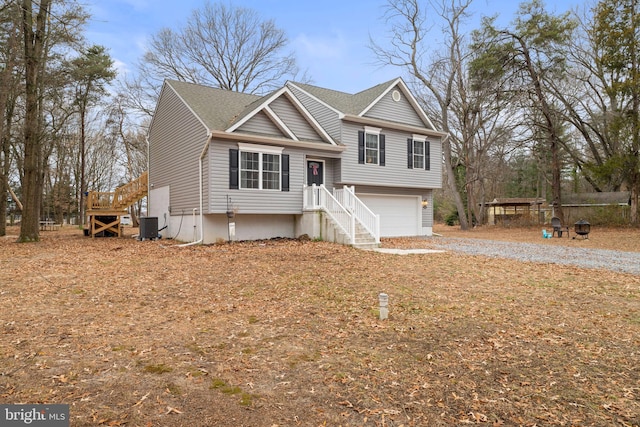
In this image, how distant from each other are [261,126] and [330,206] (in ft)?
13.0

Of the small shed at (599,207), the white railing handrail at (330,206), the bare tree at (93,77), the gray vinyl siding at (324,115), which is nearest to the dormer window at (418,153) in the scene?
the gray vinyl siding at (324,115)

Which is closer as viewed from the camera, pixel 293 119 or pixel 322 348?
pixel 322 348

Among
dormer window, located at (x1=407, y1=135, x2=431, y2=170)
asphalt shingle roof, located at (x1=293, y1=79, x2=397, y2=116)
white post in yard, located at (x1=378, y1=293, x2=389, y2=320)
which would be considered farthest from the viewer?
dormer window, located at (x1=407, y1=135, x2=431, y2=170)

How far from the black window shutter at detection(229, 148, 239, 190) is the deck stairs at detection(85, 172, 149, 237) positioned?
7221mm

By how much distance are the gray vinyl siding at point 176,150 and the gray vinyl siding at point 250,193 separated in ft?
3.19

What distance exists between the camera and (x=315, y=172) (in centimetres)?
1542

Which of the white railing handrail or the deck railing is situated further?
the deck railing

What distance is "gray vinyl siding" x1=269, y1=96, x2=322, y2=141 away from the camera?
1434 centimetres

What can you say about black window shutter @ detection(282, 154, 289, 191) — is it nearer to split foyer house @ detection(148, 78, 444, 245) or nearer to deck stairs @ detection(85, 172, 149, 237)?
split foyer house @ detection(148, 78, 444, 245)

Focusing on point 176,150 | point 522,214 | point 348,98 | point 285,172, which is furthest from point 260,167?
point 522,214

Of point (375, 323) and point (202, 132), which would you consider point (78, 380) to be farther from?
point (202, 132)

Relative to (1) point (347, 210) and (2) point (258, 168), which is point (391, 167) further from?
(2) point (258, 168)

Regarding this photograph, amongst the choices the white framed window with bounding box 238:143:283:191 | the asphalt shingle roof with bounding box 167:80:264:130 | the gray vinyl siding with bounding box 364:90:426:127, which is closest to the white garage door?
the gray vinyl siding with bounding box 364:90:426:127

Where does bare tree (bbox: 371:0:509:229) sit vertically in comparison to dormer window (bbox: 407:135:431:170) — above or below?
above
